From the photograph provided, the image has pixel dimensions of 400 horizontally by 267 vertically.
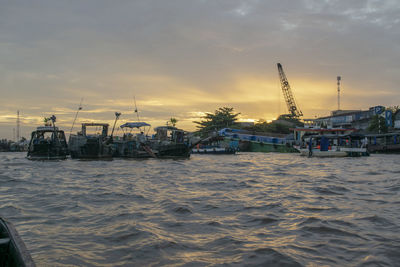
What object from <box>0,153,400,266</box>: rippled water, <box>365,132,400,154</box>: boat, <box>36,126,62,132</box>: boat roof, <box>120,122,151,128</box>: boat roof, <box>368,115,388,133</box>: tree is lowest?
<box>0,153,400,266</box>: rippled water

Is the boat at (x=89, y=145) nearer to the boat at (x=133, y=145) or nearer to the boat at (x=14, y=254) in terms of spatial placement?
A: the boat at (x=133, y=145)

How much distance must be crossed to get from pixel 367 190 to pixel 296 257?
6.26m

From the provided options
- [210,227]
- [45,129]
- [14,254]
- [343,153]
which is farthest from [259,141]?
[14,254]

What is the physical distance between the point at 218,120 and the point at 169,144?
44.3 metres

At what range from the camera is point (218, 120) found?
73.6m

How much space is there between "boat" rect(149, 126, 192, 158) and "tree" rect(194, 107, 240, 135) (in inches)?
1499

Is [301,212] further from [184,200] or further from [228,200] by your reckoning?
[184,200]

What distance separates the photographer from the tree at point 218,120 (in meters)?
72.9

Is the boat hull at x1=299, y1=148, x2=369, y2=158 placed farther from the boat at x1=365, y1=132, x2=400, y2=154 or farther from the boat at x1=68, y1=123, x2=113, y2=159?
the boat at x1=68, y1=123, x2=113, y2=159

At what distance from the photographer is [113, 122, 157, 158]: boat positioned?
3038cm

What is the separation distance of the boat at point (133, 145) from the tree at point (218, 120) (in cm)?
3889

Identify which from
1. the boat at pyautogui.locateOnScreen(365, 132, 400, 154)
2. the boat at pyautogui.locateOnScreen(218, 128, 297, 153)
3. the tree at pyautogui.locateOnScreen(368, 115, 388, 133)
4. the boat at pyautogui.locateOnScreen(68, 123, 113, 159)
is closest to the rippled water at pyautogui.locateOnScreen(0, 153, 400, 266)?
the boat at pyautogui.locateOnScreen(68, 123, 113, 159)

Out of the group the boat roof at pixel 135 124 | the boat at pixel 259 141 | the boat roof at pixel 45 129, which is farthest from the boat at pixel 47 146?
the boat at pixel 259 141

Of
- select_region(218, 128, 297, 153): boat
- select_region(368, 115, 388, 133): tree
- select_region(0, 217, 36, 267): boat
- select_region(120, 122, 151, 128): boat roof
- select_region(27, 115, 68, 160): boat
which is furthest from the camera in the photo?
select_region(218, 128, 297, 153): boat
